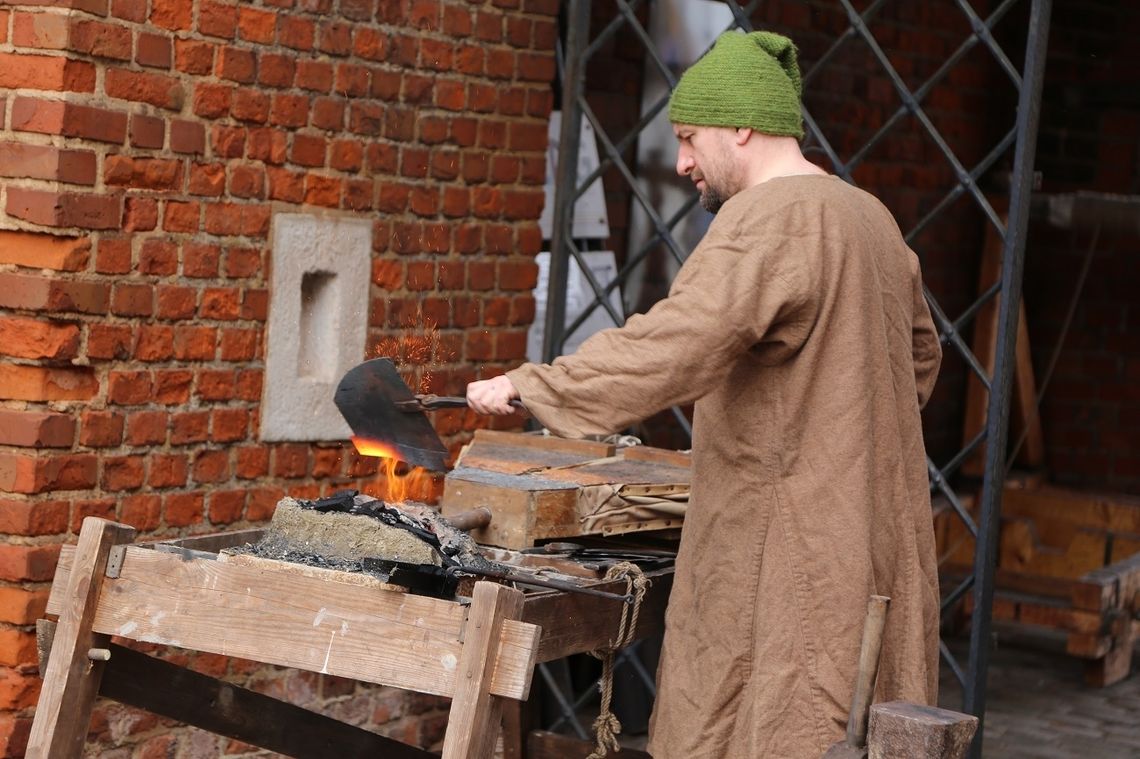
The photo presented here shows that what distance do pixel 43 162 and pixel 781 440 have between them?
177 cm

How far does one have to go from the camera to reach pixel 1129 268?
26.4ft

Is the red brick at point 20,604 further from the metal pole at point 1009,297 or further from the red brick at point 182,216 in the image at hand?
the metal pole at point 1009,297

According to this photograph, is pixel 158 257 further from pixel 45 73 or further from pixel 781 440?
pixel 781 440

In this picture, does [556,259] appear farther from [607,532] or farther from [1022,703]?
[1022,703]

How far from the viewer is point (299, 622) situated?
304 cm

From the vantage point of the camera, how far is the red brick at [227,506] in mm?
4281

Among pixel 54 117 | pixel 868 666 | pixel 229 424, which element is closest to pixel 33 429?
pixel 229 424

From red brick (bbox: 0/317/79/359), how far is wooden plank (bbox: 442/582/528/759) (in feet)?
4.69

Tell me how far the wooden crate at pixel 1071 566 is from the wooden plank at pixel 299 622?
4.12 m

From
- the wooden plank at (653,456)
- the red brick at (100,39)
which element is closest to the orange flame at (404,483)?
the wooden plank at (653,456)

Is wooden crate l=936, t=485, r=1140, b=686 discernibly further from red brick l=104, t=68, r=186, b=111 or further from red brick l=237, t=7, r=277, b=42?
red brick l=104, t=68, r=186, b=111

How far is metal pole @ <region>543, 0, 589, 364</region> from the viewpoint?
5.00m

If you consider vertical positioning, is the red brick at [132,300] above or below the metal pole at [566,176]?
below

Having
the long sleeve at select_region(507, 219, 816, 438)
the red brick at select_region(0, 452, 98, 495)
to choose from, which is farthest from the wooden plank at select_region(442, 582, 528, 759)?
the red brick at select_region(0, 452, 98, 495)
